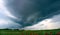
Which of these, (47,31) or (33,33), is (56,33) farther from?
(33,33)

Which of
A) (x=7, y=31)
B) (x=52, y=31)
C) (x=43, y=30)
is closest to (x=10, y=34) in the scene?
(x=7, y=31)

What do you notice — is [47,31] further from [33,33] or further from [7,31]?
[7,31]

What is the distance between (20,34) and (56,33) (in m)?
0.94

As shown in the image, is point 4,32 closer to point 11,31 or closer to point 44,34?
point 11,31

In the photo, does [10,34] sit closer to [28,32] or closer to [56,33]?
[28,32]

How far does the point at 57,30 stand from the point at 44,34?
0.36 metres

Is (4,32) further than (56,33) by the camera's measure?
Yes

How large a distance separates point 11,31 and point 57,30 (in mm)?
1204

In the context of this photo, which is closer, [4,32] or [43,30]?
[43,30]

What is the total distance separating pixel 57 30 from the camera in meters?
3.41

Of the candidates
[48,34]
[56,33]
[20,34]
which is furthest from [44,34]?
[20,34]

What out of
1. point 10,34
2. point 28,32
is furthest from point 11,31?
point 28,32

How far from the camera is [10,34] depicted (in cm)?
360

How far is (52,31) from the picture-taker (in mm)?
3416
